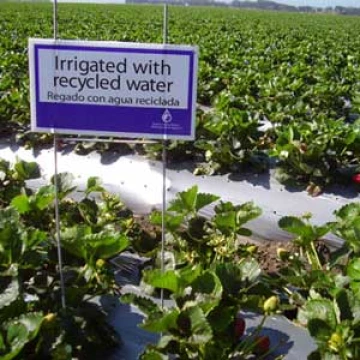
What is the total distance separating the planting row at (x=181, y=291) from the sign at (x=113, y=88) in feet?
1.12

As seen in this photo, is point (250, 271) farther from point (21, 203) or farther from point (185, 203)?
point (21, 203)

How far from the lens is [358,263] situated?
1.80 metres

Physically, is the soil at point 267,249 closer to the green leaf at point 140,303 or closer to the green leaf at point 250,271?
the green leaf at point 250,271

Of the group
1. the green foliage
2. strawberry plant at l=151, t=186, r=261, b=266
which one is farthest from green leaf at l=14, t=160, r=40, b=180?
strawberry plant at l=151, t=186, r=261, b=266

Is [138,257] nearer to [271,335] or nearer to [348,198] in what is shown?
[271,335]

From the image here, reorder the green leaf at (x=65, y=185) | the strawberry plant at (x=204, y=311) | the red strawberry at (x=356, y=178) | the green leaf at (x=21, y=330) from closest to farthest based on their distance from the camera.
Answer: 1. the green leaf at (x=21, y=330)
2. the strawberry plant at (x=204, y=311)
3. the green leaf at (x=65, y=185)
4. the red strawberry at (x=356, y=178)

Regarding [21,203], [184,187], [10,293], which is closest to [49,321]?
[10,293]

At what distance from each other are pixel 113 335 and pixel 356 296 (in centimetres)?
74

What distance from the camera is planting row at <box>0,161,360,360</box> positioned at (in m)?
1.58

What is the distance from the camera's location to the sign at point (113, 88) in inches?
68.7

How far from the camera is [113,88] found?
1.78m

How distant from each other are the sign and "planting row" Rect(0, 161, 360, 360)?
34cm

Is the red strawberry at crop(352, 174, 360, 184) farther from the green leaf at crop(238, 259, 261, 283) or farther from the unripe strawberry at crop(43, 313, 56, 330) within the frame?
the unripe strawberry at crop(43, 313, 56, 330)

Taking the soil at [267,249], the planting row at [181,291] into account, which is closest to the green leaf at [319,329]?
the planting row at [181,291]
